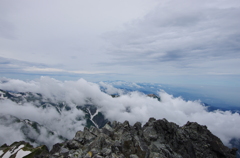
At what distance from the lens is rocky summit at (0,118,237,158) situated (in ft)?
117

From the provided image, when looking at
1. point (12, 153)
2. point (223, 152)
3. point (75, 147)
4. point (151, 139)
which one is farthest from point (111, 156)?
point (12, 153)

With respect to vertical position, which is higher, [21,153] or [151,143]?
[151,143]

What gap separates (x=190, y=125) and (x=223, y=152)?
14.8 m

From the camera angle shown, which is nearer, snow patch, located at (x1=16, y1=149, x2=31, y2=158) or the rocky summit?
the rocky summit

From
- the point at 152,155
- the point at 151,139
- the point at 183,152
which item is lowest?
the point at 183,152

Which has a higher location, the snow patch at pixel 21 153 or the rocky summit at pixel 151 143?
the rocky summit at pixel 151 143

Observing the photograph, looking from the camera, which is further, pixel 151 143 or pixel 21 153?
pixel 21 153

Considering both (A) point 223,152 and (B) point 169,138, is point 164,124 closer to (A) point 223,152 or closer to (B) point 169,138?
(B) point 169,138

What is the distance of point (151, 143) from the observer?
147 feet

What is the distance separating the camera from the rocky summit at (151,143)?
117 ft

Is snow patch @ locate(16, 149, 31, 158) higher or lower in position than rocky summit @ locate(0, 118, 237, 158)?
lower

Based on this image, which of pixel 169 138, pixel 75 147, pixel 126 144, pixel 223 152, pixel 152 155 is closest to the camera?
pixel 152 155

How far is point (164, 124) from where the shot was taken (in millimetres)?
55719

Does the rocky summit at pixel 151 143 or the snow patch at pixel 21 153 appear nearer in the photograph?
the rocky summit at pixel 151 143
